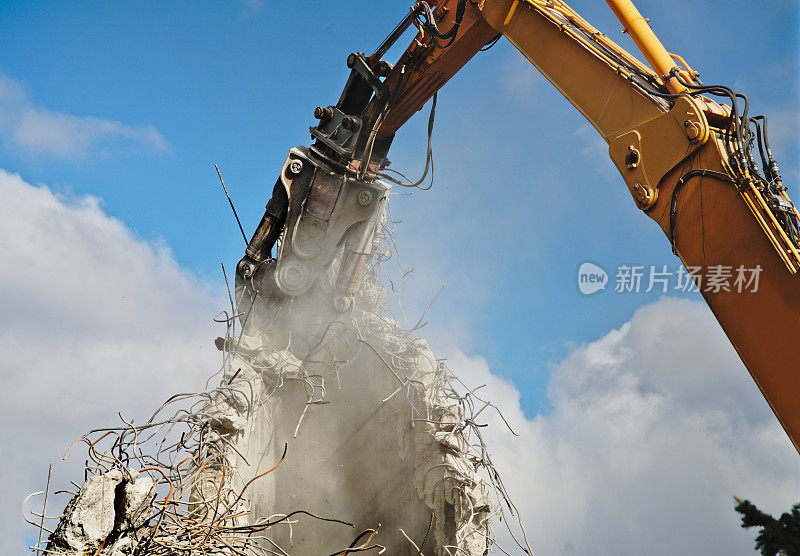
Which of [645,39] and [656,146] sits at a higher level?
[645,39]

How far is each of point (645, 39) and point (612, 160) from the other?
73 centimetres

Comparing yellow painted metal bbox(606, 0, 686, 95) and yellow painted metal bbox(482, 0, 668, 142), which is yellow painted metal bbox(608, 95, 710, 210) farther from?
yellow painted metal bbox(606, 0, 686, 95)

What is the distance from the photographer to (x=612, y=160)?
3.50 metres

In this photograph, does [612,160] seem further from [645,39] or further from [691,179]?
[645,39]

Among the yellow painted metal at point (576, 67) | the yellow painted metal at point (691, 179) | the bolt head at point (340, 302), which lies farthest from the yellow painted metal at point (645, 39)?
the bolt head at point (340, 302)

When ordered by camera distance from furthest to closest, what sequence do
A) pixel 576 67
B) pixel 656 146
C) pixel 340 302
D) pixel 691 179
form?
pixel 340 302, pixel 576 67, pixel 656 146, pixel 691 179

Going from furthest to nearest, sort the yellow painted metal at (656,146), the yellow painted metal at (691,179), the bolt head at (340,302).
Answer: the bolt head at (340,302)
the yellow painted metal at (656,146)
the yellow painted metal at (691,179)

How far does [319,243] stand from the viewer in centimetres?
504

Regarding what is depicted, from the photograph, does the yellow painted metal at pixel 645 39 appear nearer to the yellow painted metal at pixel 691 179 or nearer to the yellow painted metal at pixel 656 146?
the yellow painted metal at pixel 691 179

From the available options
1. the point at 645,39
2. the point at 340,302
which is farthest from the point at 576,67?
the point at 340,302

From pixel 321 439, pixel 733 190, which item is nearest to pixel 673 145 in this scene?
pixel 733 190

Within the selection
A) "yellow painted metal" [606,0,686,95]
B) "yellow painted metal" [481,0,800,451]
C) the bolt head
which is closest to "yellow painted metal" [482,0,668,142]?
"yellow painted metal" [481,0,800,451]

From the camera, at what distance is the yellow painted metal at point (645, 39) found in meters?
3.41

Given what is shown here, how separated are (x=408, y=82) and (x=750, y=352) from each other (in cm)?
314
